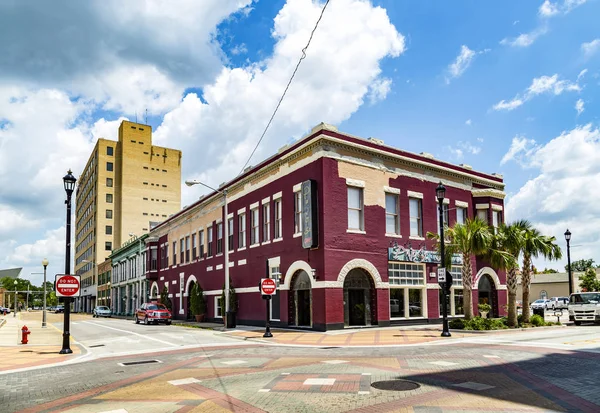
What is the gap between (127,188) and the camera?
336 feet

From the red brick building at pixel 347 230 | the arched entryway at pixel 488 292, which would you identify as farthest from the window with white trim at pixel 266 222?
the arched entryway at pixel 488 292

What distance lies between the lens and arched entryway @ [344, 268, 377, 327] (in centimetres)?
2814

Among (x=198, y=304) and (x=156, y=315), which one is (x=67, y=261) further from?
(x=198, y=304)

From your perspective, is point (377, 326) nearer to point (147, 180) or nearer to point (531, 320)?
point (531, 320)

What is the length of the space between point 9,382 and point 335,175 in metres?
18.6

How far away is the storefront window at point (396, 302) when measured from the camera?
98.4 feet

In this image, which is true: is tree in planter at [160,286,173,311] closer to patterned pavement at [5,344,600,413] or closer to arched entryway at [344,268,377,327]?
arched entryway at [344,268,377,327]

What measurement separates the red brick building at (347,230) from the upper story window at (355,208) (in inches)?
2.3

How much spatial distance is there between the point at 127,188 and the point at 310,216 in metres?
83.0

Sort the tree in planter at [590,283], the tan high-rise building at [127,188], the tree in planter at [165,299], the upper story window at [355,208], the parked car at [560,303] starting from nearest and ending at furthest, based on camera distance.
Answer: the upper story window at [355,208], the parked car at [560,303], the tree in planter at [165,299], the tree in planter at [590,283], the tan high-rise building at [127,188]

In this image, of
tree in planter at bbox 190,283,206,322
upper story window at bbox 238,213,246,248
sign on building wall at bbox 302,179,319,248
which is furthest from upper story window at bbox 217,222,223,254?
sign on building wall at bbox 302,179,319,248

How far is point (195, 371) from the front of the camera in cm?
1330

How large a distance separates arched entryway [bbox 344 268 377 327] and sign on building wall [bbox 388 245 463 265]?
6.89 ft

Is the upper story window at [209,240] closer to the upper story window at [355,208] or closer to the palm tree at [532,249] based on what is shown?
the upper story window at [355,208]
